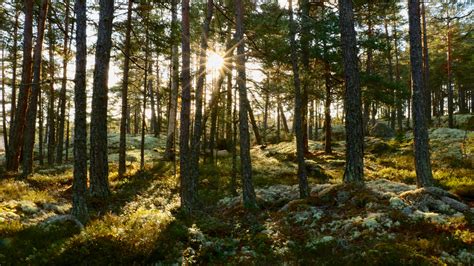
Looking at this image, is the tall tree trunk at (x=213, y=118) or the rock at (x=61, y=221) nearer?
the rock at (x=61, y=221)

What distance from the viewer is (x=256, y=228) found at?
9.82m

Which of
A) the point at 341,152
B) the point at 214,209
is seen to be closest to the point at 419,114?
the point at 214,209

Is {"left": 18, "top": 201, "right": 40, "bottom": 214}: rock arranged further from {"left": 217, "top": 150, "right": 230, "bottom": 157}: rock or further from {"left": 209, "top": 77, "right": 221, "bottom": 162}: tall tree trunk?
{"left": 217, "top": 150, "right": 230, "bottom": 157}: rock

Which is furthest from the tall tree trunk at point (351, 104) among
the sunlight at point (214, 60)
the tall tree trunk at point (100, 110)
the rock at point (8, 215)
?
the rock at point (8, 215)

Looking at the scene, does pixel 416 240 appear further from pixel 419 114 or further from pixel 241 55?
pixel 241 55

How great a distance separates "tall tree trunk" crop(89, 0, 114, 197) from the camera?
11.9 m

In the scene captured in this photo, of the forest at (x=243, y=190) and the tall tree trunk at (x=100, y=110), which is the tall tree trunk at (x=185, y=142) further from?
the tall tree trunk at (x=100, y=110)

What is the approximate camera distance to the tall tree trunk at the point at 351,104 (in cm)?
1109

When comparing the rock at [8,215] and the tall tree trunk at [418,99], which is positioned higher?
the tall tree trunk at [418,99]

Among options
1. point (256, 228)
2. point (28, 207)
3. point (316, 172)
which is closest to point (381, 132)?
point (316, 172)

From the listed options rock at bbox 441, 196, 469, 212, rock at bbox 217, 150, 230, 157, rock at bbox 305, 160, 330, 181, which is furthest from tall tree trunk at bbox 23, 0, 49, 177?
rock at bbox 441, 196, 469, 212

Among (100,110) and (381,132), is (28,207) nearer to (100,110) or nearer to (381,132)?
(100,110)

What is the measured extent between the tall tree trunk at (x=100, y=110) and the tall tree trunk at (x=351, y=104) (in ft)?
26.5

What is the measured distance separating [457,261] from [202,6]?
1605 cm
